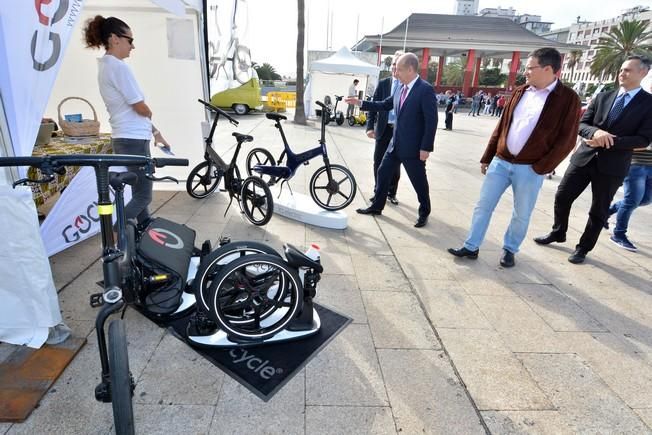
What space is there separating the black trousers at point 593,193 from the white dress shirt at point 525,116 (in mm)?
1002

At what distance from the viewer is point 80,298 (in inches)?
106

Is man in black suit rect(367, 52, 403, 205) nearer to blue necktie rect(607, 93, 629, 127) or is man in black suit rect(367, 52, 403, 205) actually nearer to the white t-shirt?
blue necktie rect(607, 93, 629, 127)

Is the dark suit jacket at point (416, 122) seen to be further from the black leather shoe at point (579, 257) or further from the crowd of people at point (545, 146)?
the black leather shoe at point (579, 257)

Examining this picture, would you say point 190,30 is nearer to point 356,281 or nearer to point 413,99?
point 413,99

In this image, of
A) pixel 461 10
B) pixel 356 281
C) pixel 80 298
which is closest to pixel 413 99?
pixel 356 281

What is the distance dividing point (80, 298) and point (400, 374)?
228cm

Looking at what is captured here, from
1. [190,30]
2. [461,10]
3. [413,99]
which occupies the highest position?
[461,10]

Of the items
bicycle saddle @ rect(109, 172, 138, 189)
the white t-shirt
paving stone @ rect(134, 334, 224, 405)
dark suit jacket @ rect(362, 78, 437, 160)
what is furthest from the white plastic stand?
bicycle saddle @ rect(109, 172, 138, 189)

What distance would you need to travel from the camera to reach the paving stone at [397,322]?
7.90 feet

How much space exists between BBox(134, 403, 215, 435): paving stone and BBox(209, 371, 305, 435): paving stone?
50mm

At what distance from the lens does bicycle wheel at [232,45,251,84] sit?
20.6 feet

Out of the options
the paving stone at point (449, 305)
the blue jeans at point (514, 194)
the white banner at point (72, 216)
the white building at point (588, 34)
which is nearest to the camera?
the paving stone at point (449, 305)

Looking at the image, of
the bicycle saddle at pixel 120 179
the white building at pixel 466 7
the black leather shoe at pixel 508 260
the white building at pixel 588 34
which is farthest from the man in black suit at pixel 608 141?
the white building at pixel 466 7

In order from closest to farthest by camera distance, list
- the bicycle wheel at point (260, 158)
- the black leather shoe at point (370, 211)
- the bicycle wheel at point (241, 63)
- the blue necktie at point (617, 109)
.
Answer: the blue necktie at point (617, 109)
the black leather shoe at point (370, 211)
the bicycle wheel at point (260, 158)
the bicycle wheel at point (241, 63)
